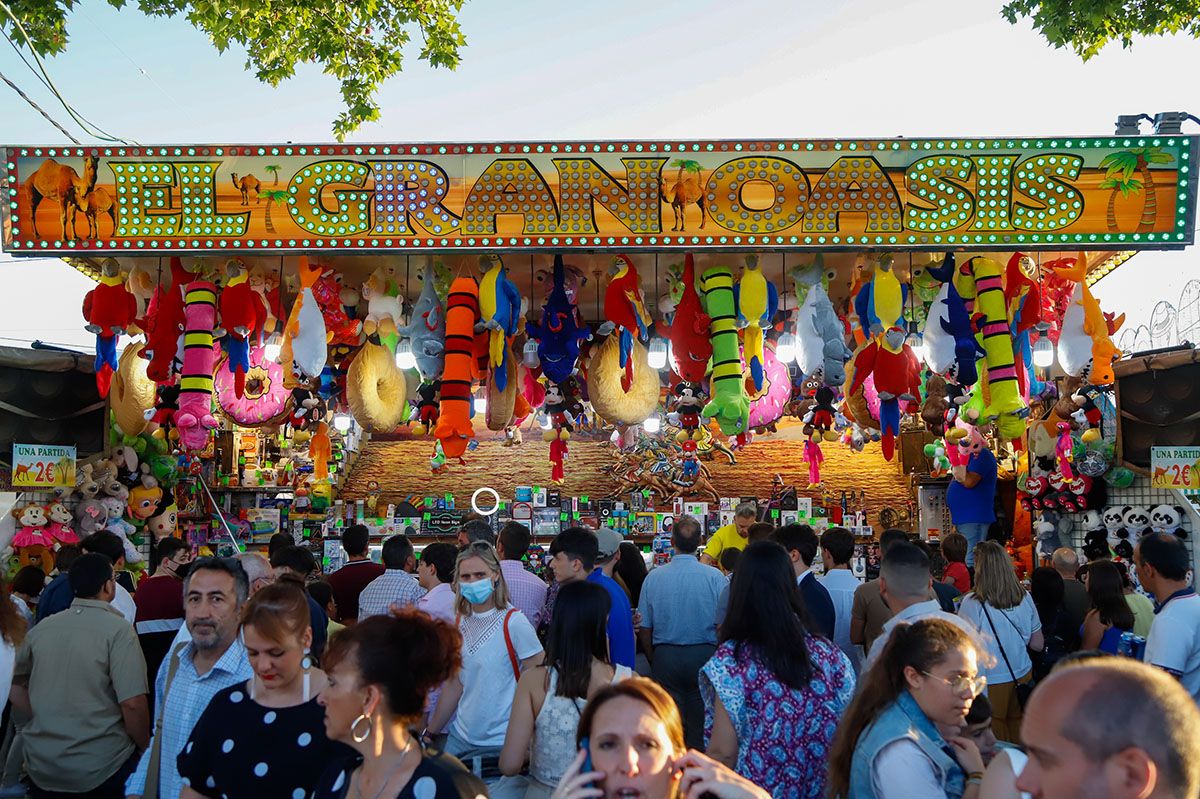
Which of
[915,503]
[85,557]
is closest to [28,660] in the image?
[85,557]

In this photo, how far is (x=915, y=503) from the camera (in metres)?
12.2

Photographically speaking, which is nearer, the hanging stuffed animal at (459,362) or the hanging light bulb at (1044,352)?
the hanging stuffed animal at (459,362)

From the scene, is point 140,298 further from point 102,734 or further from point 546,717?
point 546,717

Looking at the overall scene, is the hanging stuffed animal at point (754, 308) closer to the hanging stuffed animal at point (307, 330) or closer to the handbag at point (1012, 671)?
the handbag at point (1012, 671)

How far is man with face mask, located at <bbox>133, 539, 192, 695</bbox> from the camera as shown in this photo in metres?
4.96

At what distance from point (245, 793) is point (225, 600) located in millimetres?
937

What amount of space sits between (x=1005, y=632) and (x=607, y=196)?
296 centimetres

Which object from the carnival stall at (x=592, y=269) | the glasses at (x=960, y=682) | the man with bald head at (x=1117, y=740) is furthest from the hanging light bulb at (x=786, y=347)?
the man with bald head at (x=1117, y=740)

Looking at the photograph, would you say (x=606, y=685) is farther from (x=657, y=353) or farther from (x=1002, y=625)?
(x=657, y=353)

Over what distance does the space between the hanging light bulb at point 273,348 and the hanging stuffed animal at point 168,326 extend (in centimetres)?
63

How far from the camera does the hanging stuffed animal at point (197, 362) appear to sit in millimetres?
6348

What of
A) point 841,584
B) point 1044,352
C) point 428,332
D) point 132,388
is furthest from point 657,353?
point 132,388

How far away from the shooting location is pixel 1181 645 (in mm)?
4262

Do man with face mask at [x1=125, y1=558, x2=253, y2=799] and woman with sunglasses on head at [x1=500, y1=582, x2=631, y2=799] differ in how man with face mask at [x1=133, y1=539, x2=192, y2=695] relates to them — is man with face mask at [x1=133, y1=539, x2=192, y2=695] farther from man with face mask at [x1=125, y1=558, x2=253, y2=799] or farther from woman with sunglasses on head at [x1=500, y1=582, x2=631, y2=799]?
woman with sunglasses on head at [x1=500, y1=582, x2=631, y2=799]
